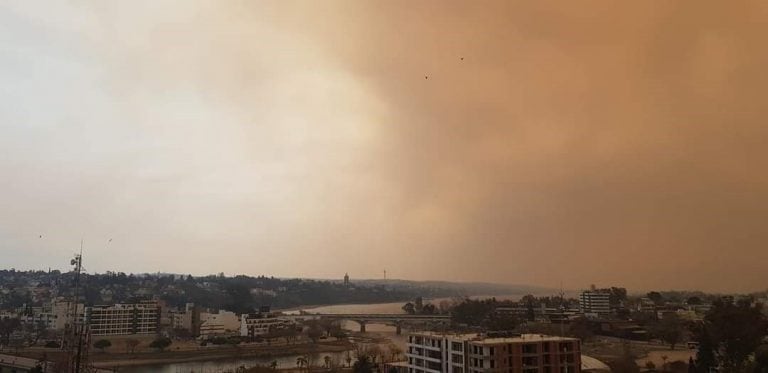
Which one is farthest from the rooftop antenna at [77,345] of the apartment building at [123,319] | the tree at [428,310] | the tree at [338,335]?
the tree at [428,310]

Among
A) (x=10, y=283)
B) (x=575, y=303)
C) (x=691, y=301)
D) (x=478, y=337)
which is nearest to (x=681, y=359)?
(x=478, y=337)

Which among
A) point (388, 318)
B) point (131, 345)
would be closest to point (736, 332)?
point (388, 318)

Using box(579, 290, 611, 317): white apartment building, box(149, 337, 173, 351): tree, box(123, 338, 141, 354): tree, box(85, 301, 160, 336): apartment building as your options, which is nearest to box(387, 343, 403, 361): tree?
box(149, 337, 173, 351): tree

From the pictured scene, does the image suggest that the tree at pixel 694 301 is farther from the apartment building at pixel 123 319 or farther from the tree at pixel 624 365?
the apartment building at pixel 123 319

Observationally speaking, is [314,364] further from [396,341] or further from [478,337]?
[478,337]

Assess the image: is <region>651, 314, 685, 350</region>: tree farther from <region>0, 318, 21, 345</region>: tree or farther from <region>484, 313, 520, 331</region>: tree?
<region>0, 318, 21, 345</region>: tree
